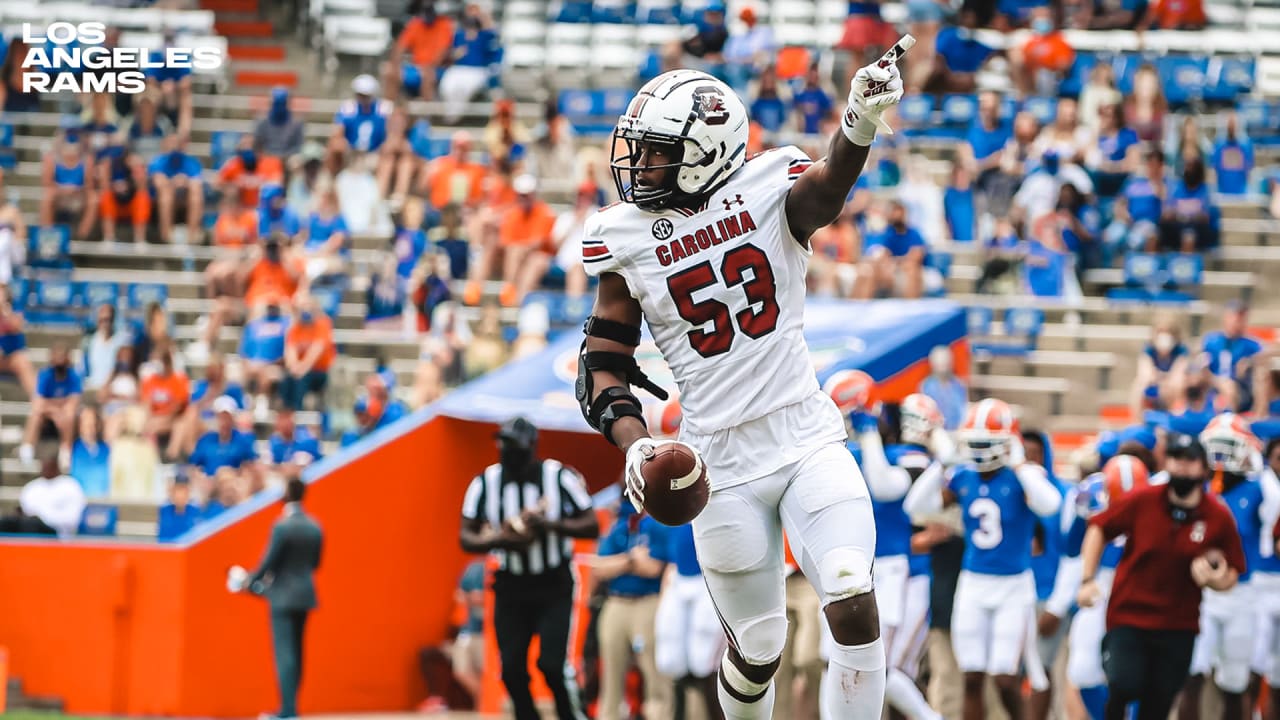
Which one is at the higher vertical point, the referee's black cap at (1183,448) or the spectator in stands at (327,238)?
the spectator in stands at (327,238)

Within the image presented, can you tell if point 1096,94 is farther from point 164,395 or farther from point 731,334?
point 731,334

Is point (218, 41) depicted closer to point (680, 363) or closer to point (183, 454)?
point (183, 454)

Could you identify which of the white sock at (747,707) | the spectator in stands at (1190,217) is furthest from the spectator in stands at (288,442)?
the white sock at (747,707)

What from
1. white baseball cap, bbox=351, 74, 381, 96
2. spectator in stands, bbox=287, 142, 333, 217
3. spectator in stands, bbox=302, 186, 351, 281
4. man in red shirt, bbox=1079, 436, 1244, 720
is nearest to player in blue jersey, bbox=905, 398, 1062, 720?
man in red shirt, bbox=1079, 436, 1244, 720

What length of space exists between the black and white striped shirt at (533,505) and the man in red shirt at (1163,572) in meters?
2.72

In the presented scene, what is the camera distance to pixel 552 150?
18578 mm

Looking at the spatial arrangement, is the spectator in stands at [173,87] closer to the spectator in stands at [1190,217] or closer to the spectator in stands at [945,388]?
the spectator in stands at [945,388]

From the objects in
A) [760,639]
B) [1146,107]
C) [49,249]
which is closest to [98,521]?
[49,249]

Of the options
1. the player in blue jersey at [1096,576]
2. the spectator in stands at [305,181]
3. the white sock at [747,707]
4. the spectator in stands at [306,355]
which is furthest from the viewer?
the spectator in stands at [305,181]

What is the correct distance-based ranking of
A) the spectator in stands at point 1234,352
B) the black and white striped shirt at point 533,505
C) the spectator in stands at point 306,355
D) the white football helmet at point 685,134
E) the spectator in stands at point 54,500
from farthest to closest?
the spectator in stands at point 306,355
the spectator in stands at point 54,500
the spectator in stands at point 1234,352
the black and white striped shirt at point 533,505
the white football helmet at point 685,134

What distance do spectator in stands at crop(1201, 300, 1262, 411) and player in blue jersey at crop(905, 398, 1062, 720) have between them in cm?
405

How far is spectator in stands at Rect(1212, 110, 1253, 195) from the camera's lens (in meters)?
17.0

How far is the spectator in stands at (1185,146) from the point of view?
16297 mm

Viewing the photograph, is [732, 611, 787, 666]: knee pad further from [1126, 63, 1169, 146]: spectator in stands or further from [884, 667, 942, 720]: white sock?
[1126, 63, 1169, 146]: spectator in stands
